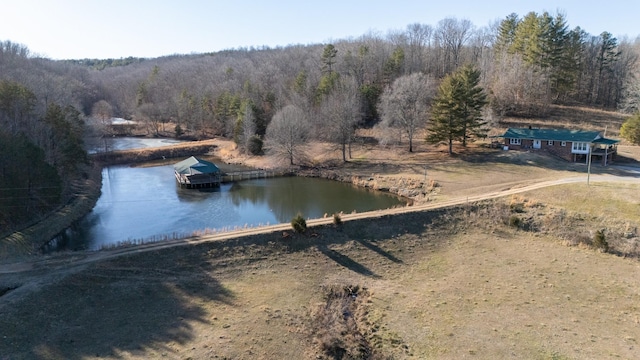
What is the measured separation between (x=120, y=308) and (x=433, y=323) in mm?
14674

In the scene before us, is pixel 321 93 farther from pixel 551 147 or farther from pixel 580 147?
pixel 580 147

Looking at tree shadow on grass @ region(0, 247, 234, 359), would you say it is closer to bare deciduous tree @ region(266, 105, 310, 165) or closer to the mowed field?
the mowed field

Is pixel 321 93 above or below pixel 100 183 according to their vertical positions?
above

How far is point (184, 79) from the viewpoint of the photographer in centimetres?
11425

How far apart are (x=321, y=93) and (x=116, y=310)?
47.6 metres

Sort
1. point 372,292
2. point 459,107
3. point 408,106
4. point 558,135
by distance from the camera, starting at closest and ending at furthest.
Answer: point 372,292, point 558,135, point 459,107, point 408,106

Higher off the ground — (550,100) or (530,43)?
(530,43)

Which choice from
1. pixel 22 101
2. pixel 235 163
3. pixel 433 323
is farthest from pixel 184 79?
pixel 433 323

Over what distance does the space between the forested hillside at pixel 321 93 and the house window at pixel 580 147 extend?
1182cm

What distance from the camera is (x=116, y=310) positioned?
19.1m

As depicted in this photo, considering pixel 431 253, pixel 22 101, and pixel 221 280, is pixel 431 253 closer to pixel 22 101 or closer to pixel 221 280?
pixel 221 280

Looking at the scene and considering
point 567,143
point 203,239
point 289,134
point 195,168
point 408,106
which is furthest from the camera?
point 289,134

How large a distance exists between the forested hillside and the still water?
4381mm

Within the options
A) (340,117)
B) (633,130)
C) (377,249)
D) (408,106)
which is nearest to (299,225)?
(377,249)
